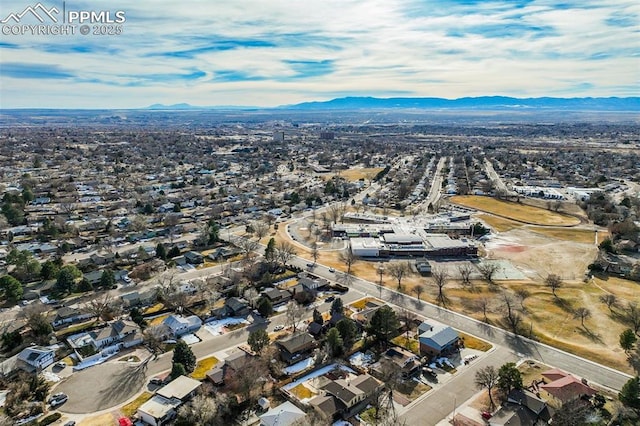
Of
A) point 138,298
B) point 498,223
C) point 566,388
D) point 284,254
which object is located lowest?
point 566,388

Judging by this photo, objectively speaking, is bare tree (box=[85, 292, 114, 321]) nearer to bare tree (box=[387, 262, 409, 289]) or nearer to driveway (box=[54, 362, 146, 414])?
driveway (box=[54, 362, 146, 414])

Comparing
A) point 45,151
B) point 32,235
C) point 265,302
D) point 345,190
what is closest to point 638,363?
point 265,302

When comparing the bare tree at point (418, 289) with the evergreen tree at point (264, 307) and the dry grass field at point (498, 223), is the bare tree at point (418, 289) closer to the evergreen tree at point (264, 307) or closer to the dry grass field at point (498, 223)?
the evergreen tree at point (264, 307)

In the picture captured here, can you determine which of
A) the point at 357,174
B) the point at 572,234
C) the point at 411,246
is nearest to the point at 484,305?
the point at 411,246

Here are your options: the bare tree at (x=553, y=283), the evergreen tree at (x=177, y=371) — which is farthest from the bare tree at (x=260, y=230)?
the bare tree at (x=553, y=283)

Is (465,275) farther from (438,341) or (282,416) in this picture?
(282,416)

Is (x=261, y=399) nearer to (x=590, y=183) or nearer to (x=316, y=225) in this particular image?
(x=316, y=225)

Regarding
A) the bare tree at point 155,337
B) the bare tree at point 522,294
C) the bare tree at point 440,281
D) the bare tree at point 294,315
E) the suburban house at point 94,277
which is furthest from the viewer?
the suburban house at point 94,277
